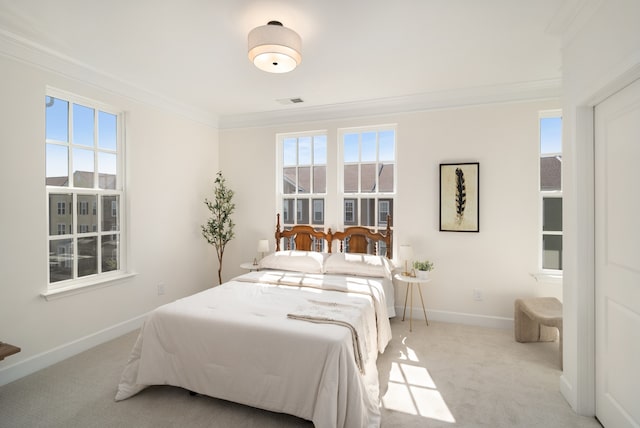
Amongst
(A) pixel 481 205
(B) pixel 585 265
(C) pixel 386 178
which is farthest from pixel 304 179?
(B) pixel 585 265

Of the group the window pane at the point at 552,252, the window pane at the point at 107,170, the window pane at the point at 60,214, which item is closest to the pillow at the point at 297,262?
the window pane at the point at 107,170

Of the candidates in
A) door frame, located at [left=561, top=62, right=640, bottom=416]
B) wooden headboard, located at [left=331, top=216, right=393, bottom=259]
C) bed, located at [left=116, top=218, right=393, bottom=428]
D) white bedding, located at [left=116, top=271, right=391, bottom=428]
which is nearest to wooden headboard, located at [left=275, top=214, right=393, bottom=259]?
wooden headboard, located at [left=331, top=216, right=393, bottom=259]

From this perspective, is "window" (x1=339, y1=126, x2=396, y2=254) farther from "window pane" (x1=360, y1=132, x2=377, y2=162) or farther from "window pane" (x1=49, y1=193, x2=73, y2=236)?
"window pane" (x1=49, y1=193, x2=73, y2=236)

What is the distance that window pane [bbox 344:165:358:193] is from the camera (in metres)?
4.56

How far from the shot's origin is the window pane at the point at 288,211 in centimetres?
490

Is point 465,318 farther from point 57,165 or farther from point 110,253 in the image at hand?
point 57,165

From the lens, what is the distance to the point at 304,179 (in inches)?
189

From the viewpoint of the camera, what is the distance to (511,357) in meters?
3.08

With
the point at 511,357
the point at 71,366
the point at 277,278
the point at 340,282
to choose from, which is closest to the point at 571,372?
the point at 511,357

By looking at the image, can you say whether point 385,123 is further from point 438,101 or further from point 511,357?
point 511,357

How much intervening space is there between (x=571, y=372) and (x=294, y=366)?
6.57 ft

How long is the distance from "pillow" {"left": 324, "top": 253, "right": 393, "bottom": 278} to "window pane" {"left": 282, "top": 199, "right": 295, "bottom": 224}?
1121 millimetres

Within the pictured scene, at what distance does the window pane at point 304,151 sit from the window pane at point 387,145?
40.9 inches

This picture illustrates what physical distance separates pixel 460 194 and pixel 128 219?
389 centimetres
